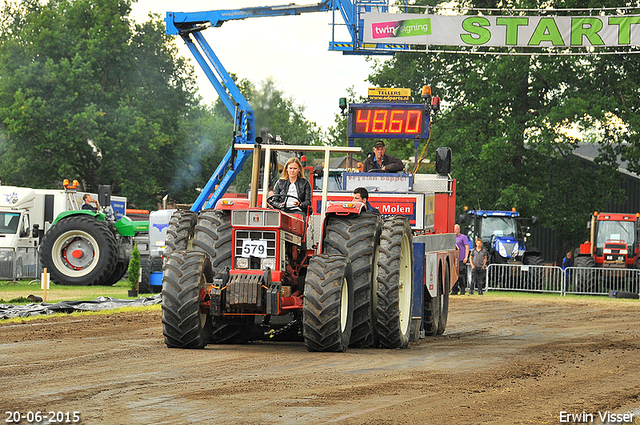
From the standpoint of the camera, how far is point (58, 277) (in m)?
23.4

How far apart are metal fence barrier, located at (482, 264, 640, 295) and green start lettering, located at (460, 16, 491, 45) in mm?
7892

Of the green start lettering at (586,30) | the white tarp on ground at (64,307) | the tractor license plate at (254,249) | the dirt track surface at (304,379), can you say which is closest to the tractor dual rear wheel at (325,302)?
the dirt track surface at (304,379)

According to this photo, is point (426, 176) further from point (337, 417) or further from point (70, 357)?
point (337, 417)

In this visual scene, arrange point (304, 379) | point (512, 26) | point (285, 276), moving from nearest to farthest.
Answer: point (304, 379) → point (285, 276) → point (512, 26)

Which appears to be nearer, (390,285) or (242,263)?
(242,263)

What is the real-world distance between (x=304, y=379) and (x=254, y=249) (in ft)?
7.18

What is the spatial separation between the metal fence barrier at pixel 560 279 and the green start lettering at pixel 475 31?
7892 millimetres

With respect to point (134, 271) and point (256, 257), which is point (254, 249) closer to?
point (256, 257)

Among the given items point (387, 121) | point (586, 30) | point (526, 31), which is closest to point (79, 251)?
point (387, 121)

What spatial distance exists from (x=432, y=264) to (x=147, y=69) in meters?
36.4

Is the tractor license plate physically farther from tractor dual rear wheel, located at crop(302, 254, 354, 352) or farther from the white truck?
the white truck

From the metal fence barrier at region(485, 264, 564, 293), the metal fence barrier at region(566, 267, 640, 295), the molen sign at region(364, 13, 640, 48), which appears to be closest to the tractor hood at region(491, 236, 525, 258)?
the metal fence barrier at region(485, 264, 564, 293)

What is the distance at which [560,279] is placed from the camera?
2933 centimetres

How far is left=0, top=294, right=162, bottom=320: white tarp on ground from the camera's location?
14203 millimetres
